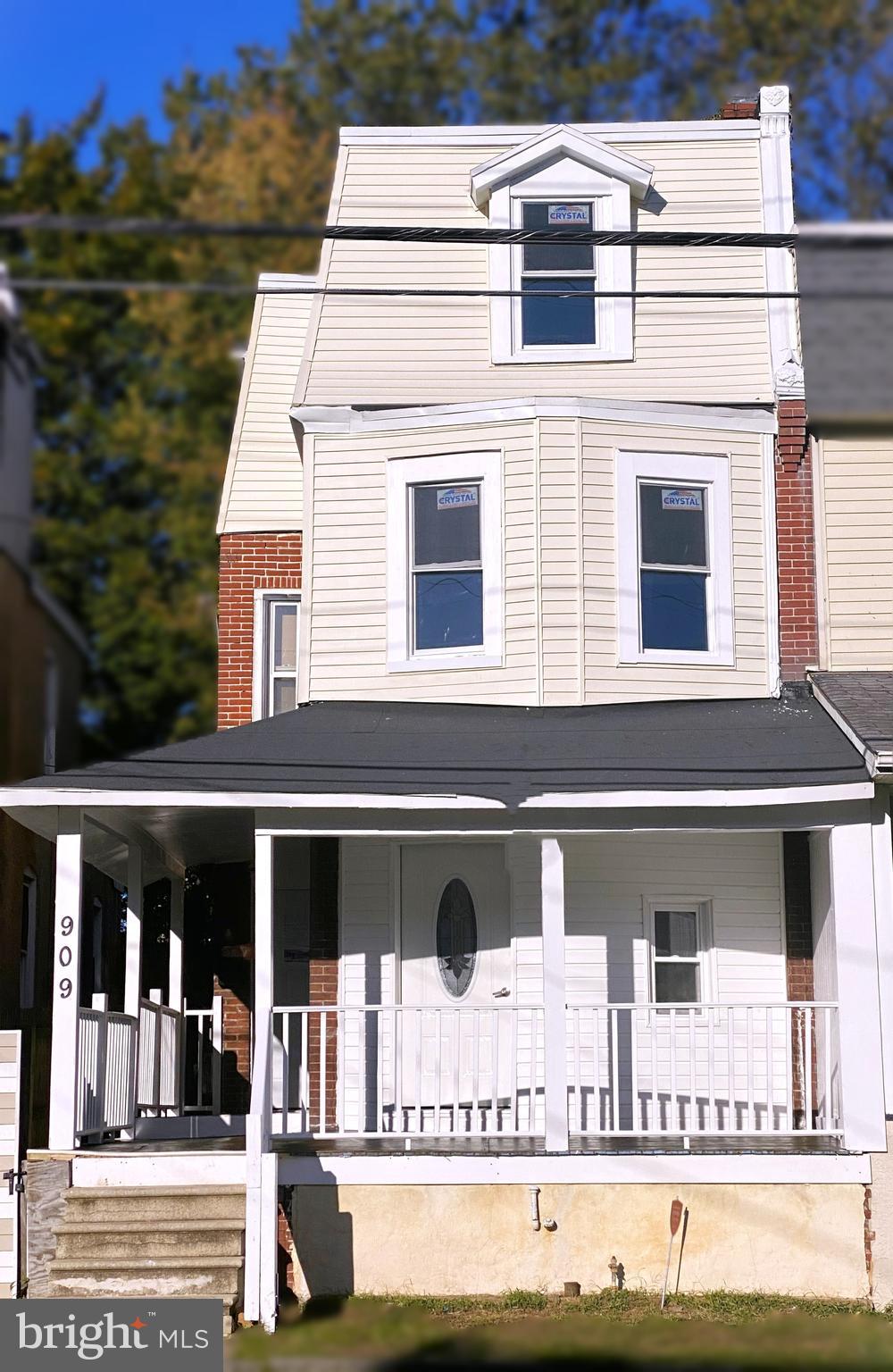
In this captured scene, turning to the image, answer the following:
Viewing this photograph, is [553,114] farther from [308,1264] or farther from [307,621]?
[308,1264]

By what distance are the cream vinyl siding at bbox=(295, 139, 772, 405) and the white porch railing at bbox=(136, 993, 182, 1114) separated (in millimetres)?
5364

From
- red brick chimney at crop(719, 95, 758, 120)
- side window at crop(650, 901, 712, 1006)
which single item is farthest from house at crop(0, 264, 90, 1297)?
red brick chimney at crop(719, 95, 758, 120)

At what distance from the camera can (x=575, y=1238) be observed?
1126cm

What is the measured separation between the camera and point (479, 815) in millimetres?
12008

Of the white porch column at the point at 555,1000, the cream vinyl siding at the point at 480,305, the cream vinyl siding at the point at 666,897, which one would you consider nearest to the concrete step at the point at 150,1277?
the white porch column at the point at 555,1000

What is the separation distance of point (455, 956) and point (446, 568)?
318 cm

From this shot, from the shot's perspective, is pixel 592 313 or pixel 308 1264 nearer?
pixel 308 1264

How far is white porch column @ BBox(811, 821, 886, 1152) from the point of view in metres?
11.4

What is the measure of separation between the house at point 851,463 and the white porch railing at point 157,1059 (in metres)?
6.04

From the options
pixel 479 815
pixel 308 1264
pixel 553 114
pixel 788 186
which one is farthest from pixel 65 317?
pixel 553 114

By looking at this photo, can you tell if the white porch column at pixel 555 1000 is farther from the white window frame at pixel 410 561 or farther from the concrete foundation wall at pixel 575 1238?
the white window frame at pixel 410 561

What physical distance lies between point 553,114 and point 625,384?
55.5 feet

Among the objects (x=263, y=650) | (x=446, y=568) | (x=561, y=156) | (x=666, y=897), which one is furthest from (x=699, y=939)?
(x=561, y=156)
